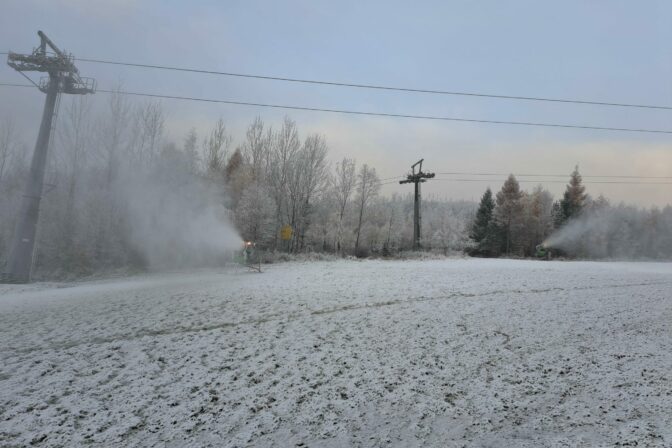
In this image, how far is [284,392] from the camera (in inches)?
209

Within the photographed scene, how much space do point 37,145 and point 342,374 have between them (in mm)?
27421

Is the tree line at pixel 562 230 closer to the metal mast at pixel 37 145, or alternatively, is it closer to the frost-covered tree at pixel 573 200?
the frost-covered tree at pixel 573 200

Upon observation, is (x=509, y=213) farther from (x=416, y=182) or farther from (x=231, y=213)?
(x=231, y=213)

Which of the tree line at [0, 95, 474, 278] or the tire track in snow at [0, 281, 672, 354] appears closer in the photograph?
the tire track in snow at [0, 281, 672, 354]

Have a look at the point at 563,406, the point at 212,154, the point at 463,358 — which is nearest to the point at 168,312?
the point at 463,358

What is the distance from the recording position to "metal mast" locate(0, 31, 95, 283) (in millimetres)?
22125

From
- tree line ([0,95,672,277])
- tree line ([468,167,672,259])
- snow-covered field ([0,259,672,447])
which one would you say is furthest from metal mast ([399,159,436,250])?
snow-covered field ([0,259,672,447])

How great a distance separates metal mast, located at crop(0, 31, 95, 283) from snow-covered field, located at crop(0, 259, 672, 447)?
14.5 meters

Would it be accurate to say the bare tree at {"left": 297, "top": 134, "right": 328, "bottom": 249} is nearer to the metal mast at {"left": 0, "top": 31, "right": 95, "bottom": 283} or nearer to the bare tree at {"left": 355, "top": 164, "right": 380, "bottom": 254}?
the bare tree at {"left": 355, "top": 164, "right": 380, "bottom": 254}

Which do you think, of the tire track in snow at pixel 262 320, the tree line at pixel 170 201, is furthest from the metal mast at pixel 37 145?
the tire track in snow at pixel 262 320

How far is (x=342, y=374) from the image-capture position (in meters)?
5.85

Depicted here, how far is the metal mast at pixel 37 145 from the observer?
2212 centimetres

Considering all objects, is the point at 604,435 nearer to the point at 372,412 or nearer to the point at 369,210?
the point at 372,412

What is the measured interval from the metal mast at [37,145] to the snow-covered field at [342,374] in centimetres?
1445
